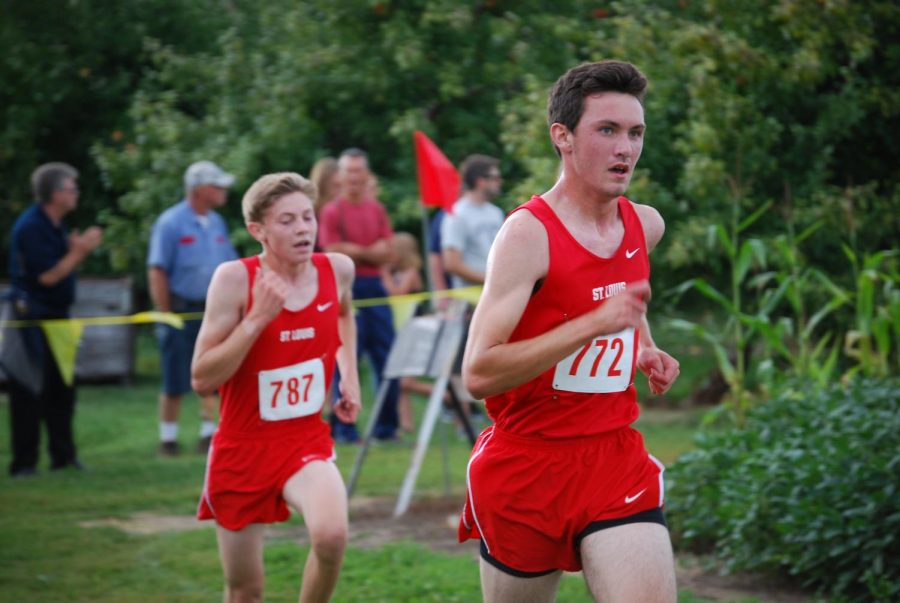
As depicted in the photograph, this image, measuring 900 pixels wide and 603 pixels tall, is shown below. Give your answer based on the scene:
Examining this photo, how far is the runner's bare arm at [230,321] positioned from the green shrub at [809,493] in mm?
2532

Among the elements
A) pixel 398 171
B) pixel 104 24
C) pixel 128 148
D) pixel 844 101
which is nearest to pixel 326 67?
pixel 398 171

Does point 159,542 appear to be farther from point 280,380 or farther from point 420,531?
point 280,380

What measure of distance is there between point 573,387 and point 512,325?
346 mm

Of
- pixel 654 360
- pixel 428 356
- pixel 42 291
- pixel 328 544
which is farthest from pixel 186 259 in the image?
pixel 654 360

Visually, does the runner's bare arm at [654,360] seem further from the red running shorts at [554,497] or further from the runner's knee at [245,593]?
the runner's knee at [245,593]

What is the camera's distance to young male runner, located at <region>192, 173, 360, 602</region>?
458cm

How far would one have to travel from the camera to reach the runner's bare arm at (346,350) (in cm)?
513

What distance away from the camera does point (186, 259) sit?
31.8ft

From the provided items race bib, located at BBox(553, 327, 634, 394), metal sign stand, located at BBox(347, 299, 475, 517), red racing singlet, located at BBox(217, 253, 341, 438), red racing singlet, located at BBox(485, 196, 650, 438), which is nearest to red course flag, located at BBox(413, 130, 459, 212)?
metal sign stand, located at BBox(347, 299, 475, 517)

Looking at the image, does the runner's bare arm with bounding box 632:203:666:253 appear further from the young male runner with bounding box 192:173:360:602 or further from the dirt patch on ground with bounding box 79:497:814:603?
the dirt patch on ground with bounding box 79:497:814:603

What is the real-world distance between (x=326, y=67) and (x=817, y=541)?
10.3 metres

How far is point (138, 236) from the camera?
15.1 meters

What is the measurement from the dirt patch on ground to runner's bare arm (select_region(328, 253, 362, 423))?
6.11 feet

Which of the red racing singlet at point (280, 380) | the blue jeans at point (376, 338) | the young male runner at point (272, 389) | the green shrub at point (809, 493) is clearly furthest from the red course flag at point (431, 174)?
the red racing singlet at point (280, 380)
